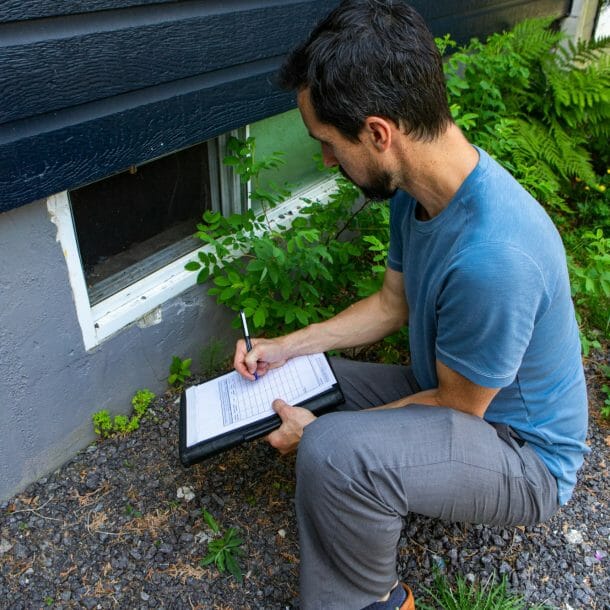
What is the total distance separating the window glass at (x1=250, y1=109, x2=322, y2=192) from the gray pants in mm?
1748

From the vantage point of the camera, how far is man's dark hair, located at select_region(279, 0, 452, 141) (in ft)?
4.96

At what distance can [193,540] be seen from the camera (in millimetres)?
2213

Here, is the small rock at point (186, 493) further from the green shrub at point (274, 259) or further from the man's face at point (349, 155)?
the man's face at point (349, 155)

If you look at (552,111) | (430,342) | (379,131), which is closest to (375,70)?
(379,131)

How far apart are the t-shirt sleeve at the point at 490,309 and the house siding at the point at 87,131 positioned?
1253 mm

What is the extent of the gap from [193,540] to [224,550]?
5.1 inches

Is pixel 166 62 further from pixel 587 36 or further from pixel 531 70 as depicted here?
pixel 587 36

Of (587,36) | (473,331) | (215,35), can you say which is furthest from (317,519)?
(587,36)

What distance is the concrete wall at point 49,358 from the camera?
6.63 ft

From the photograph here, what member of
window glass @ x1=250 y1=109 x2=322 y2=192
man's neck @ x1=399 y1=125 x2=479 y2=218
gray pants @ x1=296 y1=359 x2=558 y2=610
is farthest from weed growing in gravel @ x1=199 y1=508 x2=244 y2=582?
window glass @ x1=250 y1=109 x2=322 y2=192

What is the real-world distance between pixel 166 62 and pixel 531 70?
3396 millimetres

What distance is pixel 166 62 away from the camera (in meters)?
2.17

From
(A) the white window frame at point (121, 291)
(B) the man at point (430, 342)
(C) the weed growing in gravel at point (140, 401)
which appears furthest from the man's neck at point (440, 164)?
(C) the weed growing in gravel at point (140, 401)

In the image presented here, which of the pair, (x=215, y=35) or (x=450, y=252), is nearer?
(x=450, y=252)
